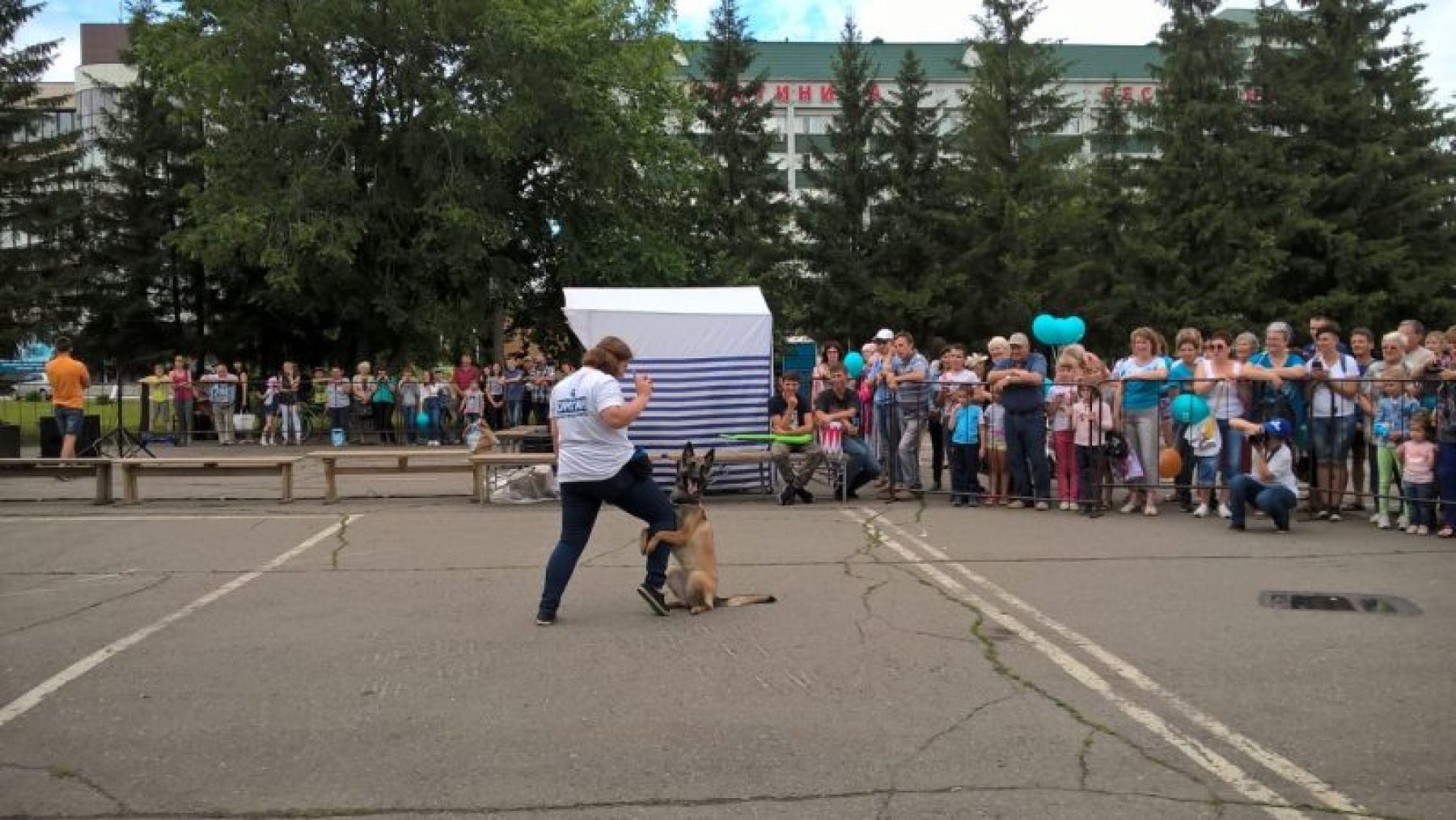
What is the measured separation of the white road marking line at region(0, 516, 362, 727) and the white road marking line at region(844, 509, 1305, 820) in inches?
198

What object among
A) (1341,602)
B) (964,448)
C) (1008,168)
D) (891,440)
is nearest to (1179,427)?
(964,448)

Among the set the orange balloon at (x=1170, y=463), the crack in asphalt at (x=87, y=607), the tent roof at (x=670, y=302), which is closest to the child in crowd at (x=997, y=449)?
the orange balloon at (x=1170, y=463)

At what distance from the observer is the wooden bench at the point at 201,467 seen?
42.5ft

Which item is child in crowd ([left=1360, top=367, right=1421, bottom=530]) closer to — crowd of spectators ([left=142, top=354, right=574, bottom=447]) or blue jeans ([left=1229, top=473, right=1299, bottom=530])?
blue jeans ([left=1229, top=473, right=1299, bottom=530])

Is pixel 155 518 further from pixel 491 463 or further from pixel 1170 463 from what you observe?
pixel 1170 463

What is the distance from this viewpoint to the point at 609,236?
31125 mm

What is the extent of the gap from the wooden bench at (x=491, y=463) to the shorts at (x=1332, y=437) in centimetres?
763

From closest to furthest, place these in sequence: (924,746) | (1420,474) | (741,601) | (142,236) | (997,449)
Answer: (924,746) → (741,601) → (1420,474) → (997,449) → (142,236)

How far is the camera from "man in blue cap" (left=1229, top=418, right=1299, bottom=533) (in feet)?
32.7

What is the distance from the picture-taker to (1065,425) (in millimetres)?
11742

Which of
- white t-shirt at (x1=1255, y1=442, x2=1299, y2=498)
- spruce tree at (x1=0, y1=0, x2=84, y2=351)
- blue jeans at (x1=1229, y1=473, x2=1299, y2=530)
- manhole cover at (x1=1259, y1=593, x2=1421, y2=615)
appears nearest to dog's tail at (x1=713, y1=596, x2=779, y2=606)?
manhole cover at (x1=1259, y1=593, x2=1421, y2=615)

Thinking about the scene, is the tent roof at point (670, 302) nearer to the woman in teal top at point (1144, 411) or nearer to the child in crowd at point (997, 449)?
the child in crowd at point (997, 449)

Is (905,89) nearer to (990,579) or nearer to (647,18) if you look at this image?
(647,18)

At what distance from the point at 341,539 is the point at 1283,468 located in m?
8.58
